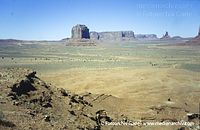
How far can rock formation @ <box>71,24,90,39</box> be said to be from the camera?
181 m

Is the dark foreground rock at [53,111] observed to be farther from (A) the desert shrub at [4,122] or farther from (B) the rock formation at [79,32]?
(B) the rock formation at [79,32]

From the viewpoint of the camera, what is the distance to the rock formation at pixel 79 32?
7136 inches

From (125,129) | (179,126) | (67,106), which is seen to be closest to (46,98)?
(67,106)

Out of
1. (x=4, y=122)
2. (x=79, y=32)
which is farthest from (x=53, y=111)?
(x=79, y=32)

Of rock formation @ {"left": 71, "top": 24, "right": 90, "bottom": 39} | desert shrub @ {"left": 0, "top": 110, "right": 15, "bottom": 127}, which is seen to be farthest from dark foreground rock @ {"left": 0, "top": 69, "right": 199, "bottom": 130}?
rock formation @ {"left": 71, "top": 24, "right": 90, "bottom": 39}

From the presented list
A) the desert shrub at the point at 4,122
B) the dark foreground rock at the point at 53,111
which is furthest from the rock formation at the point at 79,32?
the desert shrub at the point at 4,122

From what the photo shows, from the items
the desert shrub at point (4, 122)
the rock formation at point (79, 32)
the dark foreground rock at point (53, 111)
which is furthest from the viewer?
the rock formation at point (79, 32)

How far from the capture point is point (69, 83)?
132ft

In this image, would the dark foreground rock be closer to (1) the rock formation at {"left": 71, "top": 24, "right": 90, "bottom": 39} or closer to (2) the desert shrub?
(2) the desert shrub

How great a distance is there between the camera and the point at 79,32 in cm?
18125

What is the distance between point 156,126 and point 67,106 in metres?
4.71

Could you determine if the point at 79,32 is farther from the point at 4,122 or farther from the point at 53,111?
the point at 4,122

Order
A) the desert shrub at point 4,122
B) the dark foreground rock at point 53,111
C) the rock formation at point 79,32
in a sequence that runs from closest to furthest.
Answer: the desert shrub at point 4,122
the dark foreground rock at point 53,111
the rock formation at point 79,32

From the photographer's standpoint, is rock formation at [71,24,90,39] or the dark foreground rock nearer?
the dark foreground rock
